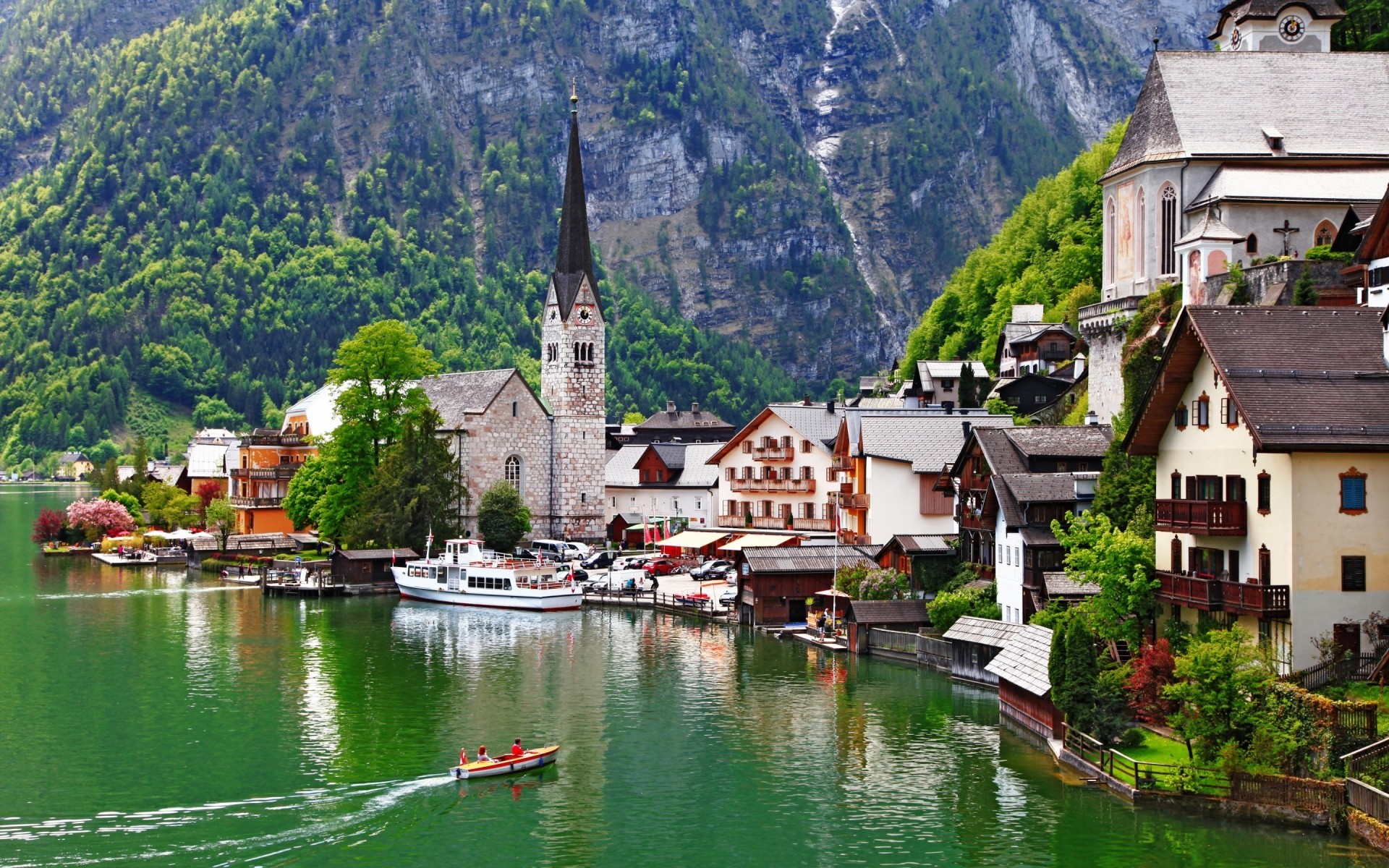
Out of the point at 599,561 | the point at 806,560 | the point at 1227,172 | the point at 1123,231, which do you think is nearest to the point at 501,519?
the point at 599,561

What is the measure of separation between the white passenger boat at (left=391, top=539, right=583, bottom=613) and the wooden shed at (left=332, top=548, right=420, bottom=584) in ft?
6.01

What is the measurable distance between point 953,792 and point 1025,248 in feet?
306

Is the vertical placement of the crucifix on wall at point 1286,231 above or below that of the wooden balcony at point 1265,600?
above

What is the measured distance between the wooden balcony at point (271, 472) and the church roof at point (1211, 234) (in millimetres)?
71582

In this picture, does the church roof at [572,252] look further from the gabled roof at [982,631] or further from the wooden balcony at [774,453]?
the gabled roof at [982,631]

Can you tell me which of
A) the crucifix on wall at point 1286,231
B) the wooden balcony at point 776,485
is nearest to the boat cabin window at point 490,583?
the wooden balcony at point 776,485

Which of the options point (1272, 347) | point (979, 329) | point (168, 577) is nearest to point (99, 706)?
point (1272, 347)

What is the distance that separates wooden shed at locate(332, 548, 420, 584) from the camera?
91.8 metres

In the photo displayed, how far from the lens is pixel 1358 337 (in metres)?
42.0

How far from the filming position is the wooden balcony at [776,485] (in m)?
89.9

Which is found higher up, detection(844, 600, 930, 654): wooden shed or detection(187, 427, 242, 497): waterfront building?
detection(187, 427, 242, 497): waterfront building

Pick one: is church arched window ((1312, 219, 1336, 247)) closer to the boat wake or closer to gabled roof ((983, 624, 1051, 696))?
gabled roof ((983, 624, 1051, 696))

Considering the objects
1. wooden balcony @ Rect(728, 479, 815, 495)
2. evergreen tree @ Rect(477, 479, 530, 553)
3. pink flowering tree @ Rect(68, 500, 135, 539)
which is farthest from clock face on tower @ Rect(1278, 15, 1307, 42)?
pink flowering tree @ Rect(68, 500, 135, 539)

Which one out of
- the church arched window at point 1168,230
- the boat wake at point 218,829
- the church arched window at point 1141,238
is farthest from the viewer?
the church arched window at point 1141,238
